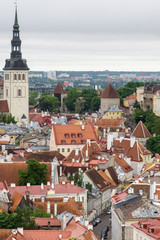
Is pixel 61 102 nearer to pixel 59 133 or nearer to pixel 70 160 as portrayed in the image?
pixel 59 133

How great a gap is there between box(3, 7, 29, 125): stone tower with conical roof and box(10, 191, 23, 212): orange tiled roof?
8405cm

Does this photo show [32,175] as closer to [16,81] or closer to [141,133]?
[141,133]

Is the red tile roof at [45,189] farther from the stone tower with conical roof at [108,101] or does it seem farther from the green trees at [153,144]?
the stone tower with conical roof at [108,101]

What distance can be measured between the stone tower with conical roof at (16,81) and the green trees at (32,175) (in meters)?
73.6

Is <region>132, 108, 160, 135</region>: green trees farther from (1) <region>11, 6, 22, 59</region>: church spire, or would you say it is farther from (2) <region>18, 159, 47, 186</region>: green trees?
(2) <region>18, 159, 47, 186</region>: green trees

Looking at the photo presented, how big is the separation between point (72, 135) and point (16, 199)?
41063 mm

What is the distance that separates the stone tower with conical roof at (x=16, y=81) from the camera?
138m

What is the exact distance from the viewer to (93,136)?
309 feet

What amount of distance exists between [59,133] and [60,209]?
41049 millimetres

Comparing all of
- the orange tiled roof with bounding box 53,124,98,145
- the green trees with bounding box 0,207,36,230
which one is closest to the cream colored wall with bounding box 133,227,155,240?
the green trees with bounding box 0,207,36,230

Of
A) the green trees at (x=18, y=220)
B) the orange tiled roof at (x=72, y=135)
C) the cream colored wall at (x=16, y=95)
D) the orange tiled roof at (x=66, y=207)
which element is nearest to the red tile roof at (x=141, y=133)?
the orange tiled roof at (x=72, y=135)

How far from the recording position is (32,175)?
205 feet

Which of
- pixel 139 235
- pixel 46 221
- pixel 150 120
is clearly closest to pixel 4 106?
pixel 150 120

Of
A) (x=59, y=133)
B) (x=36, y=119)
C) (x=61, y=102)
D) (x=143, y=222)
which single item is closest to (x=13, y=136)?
(x=59, y=133)
